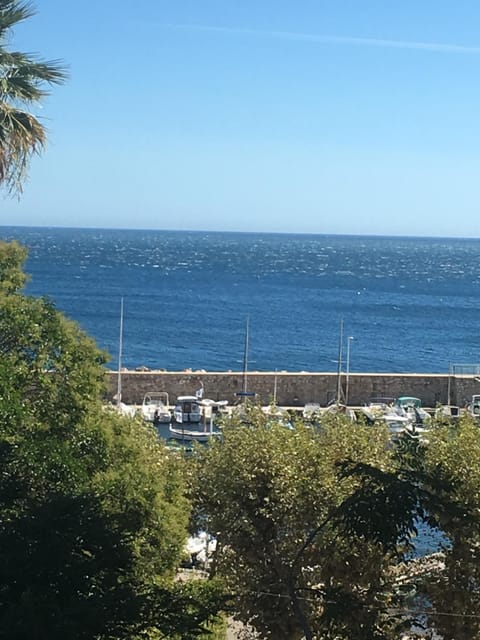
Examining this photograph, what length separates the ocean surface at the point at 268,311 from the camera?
2450 inches

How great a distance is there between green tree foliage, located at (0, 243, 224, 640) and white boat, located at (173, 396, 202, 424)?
67.1 ft

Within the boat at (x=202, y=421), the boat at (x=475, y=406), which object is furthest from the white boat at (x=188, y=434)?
the boat at (x=475, y=406)

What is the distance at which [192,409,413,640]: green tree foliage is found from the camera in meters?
11.3

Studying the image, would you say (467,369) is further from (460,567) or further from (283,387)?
(460,567)

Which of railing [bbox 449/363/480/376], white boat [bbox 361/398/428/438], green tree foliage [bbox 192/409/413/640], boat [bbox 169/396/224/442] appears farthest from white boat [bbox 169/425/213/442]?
green tree foliage [bbox 192/409/413/640]

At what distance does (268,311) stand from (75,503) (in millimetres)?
79103

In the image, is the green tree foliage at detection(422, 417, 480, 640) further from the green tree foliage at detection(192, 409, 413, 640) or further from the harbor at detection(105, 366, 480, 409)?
the harbor at detection(105, 366, 480, 409)

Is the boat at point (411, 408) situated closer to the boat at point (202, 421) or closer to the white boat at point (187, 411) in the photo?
the boat at point (202, 421)

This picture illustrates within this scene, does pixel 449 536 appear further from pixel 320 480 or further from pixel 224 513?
pixel 224 513

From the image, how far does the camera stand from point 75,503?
7.75 meters

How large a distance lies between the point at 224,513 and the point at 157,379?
1137 inches

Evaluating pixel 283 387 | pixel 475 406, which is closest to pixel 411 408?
pixel 475 406

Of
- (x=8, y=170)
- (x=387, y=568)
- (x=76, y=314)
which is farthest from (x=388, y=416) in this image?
(x=76, y=314)

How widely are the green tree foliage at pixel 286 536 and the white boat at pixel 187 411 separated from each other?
2311 cm
